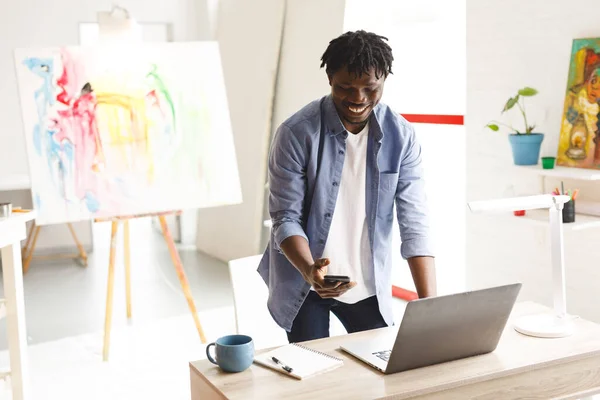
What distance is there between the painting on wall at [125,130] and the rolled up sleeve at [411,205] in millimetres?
2203

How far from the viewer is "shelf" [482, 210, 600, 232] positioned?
3219 millimetres

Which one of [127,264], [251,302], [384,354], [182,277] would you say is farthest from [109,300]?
[384,354]

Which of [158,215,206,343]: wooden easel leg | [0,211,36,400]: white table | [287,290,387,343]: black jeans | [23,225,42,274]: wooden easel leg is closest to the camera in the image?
[287,290,387,343]: black jeans

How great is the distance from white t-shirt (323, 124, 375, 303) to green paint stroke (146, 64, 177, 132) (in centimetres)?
235

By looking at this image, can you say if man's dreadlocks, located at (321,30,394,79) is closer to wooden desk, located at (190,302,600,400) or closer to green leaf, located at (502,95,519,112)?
wooden desk, located at (190,302,600,400)

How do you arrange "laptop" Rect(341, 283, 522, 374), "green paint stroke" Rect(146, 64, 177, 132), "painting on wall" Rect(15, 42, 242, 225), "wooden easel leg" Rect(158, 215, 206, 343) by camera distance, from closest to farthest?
1. "laptop" Rect(341, 283, 522, 374)
2. "painting on wall" Rect(15, 42, 242, 225)
3. "wooden easel leg" Rect(158, 215, 206, 343)
4. "green paint stroke" Rect(146, 64, 177, 132)

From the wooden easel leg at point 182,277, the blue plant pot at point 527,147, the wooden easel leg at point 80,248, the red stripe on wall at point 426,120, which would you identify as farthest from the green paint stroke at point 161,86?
the wooden easel leg at point 80,248

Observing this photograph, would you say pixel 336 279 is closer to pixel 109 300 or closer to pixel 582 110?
pixel 582 110

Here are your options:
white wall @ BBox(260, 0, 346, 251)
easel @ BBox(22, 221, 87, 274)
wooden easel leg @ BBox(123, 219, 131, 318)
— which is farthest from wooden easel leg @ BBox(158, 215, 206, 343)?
easel @ BBox(22, 221, 87, 274)

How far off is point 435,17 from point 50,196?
237 cm

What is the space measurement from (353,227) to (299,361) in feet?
1.49

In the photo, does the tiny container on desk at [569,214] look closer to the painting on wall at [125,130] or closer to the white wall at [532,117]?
the white wall at [532,117]

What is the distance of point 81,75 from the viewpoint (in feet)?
13.9

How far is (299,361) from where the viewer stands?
200cm
